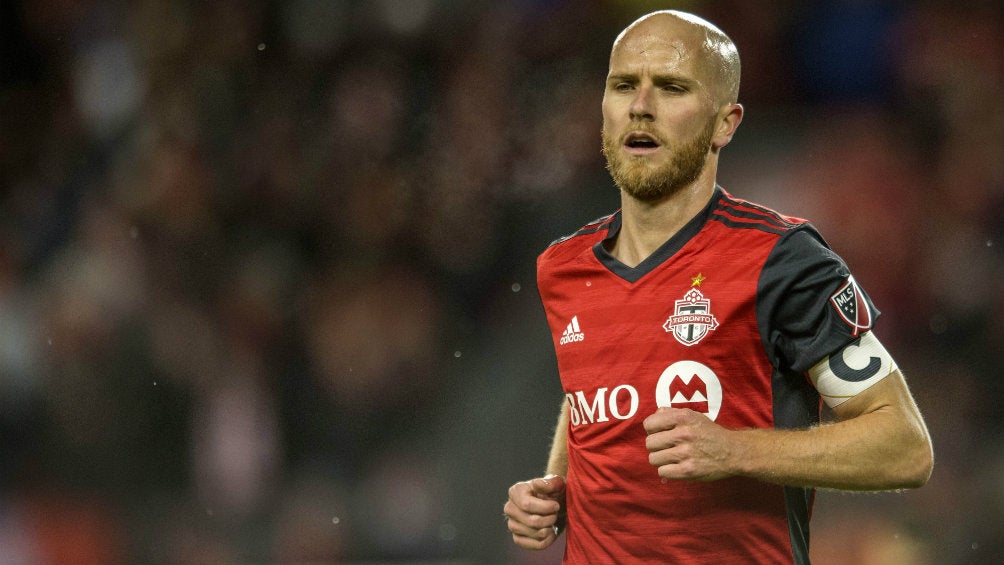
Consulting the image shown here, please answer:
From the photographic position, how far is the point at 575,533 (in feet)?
8.77

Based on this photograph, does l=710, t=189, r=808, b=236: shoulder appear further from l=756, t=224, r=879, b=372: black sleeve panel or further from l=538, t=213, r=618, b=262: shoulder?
l=538, t=213, r=618, b=262: shoulder

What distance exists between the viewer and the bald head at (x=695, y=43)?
2.63m

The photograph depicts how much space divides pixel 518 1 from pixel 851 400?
5475mm

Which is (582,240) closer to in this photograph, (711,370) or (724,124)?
(724,124)

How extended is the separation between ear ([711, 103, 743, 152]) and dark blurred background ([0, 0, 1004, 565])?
3.02 meters

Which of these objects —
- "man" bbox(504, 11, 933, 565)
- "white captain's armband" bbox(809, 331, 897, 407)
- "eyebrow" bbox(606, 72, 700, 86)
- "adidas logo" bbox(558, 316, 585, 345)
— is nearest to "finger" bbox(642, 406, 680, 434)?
"man" bbox(504, 11, 933, 565)

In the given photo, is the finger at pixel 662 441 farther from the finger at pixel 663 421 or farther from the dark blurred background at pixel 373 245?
the dark blurred background at pixel 373 245

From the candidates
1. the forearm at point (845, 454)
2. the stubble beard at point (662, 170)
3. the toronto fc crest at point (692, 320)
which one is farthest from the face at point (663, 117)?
the forearm at point (845, 454)

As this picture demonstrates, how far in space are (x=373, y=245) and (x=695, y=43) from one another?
4344 mm

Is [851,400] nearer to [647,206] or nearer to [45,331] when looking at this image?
[647,206]

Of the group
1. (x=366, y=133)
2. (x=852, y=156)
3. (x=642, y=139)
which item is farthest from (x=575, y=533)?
(x=366, y=133)

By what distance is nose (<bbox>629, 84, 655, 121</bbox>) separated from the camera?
259 cm

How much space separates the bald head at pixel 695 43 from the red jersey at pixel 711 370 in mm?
317

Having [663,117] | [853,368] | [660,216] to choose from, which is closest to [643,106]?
[663,117]
